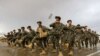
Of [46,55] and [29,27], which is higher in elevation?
[29,27]

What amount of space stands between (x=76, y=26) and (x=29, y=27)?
18.8 ft

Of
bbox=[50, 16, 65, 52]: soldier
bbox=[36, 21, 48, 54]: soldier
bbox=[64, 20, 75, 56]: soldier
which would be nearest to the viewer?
bbox=[50, 16, 65, 52]: soldier

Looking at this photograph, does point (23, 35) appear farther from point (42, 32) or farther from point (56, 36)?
point (56, 36)

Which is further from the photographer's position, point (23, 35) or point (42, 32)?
point (23, 35)

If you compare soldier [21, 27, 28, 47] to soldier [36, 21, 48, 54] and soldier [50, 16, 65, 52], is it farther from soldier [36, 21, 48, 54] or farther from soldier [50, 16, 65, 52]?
soldier [50, 16, 65, 52]

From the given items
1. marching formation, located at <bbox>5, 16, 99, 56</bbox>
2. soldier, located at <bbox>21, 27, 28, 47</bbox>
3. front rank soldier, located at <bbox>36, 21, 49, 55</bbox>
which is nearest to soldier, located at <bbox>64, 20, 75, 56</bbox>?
marching formation, located at <bbox>5, 16, 99, 56</bbox>

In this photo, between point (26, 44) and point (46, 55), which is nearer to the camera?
point (46, 55)

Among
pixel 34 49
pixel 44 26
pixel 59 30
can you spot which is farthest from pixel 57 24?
pixel 34 49

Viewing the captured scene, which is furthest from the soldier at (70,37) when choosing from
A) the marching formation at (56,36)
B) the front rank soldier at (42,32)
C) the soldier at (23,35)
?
the soldier at (23,35)

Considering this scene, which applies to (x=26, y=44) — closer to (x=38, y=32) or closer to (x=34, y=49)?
(x=34, y=49)

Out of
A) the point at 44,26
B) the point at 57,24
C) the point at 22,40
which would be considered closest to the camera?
the point at 57,24

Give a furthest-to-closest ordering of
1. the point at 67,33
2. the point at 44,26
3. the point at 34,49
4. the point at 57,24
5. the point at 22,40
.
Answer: the point at 22,40
the point at 34,49
the point at 44,26
the point at 67,33
the point at 57,24

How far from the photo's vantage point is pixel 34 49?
29.1 meters

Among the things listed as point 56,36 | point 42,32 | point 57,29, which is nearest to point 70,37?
point 42,32
